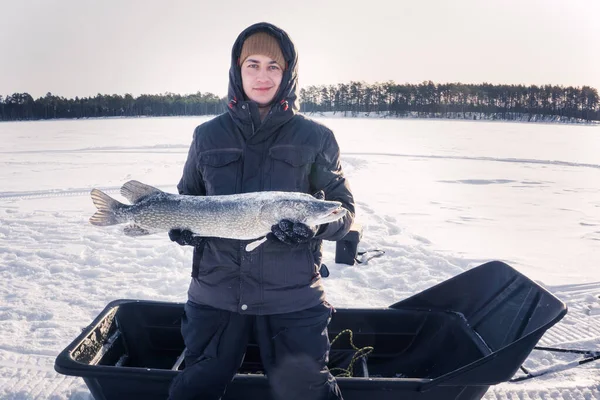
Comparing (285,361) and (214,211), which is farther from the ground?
(214,211)

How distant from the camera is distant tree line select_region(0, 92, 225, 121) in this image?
79125 millimetres

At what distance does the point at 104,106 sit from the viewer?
3369 inches

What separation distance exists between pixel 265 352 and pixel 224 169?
1118mm

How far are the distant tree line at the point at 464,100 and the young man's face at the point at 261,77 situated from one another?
281 feet

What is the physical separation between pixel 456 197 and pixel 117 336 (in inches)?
359

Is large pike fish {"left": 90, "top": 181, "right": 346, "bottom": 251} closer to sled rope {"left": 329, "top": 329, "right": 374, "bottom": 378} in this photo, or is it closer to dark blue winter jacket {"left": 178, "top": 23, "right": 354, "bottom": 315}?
dark blue winter jacket {"left": 178, "top": 23, "right": 354, "bottom": 315}

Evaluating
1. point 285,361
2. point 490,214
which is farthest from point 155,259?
point 490,214

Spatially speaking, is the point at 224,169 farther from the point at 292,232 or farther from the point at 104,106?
the point at 104,106

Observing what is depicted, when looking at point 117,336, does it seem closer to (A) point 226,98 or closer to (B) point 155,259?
Result: (A) point 226,98

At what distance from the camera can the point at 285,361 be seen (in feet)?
8.36

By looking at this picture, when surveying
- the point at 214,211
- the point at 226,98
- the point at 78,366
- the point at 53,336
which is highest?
the point at 226,98

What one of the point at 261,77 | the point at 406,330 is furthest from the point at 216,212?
the point at 406,330

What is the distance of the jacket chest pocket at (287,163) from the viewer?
8.88ft

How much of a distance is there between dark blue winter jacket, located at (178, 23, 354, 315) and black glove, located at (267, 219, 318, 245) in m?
0.17
